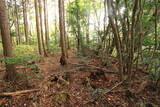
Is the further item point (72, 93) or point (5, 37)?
point (72, 93)

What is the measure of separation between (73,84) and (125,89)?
2156 millimetres

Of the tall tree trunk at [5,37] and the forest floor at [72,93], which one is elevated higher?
the tall tree trunk at [5,37]

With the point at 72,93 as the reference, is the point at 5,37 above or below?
above

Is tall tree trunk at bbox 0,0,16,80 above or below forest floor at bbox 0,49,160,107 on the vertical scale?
above

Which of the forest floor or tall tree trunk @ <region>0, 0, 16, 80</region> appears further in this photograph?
tall tree trunk @ <region>0, 0, 16, 80</region>

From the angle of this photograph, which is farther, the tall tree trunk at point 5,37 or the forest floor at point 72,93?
the tall tree trunk at point 5,37

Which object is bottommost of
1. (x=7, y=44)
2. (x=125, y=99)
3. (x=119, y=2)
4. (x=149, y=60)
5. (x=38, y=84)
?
(x=125, y=99)

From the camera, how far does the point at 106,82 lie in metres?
4.57

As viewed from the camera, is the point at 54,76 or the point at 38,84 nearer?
the point at 38,84

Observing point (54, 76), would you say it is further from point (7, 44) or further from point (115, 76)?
point (115, 76)

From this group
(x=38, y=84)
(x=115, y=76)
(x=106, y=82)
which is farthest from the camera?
(x=115, y=76)

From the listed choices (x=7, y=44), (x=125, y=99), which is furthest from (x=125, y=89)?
(x=7, y=44)

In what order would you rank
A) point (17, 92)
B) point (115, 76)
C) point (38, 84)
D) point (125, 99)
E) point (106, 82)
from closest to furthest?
point (17, 92) < point (125, 99) < point (38, 84) < point (106, 82) < point (115, 76)

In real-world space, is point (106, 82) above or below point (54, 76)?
below
